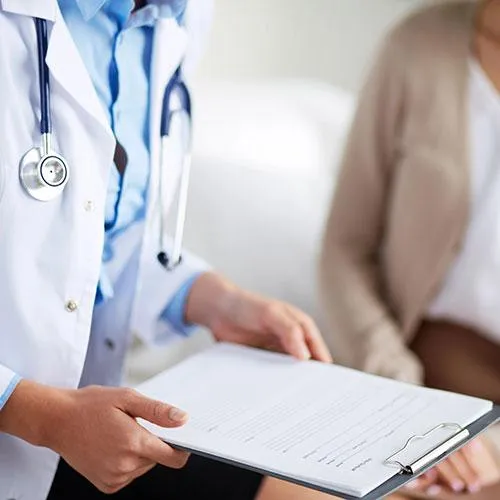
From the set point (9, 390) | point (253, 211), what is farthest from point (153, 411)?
point (253, 211)

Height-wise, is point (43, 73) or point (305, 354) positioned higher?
point (43, 73)

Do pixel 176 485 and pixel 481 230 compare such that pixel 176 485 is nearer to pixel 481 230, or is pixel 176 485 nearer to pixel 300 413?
pixel 300 413

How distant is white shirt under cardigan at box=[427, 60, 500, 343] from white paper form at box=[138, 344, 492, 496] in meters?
0.40

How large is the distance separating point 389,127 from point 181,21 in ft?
1.44

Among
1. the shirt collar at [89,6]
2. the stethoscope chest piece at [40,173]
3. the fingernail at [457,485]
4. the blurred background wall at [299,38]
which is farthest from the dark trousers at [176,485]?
the blurred background wall at [299,38]

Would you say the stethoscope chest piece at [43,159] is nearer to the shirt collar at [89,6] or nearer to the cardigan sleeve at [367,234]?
the shirt collar at [89,6]

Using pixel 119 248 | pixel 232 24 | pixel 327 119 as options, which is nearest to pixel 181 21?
pixel 119 248

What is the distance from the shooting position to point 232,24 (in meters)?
2.38

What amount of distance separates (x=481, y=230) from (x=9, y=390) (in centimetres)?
75

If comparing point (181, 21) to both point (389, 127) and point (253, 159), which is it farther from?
point (253, 159)

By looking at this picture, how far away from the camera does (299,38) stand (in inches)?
94.8

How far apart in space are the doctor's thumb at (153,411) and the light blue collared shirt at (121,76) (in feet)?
0.77

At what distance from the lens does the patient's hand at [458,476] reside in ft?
4.40

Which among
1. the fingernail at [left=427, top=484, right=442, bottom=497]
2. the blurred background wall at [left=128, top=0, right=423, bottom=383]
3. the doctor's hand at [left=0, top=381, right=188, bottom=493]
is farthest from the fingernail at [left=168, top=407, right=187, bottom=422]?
the blurred background wall at [left=128, top=0, right=423, bottom=383]
